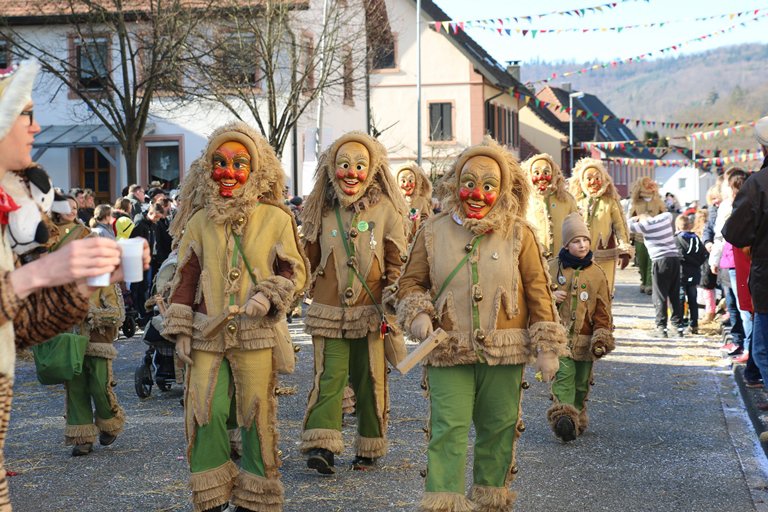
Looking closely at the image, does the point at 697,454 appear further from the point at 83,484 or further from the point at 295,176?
the point at 295,176

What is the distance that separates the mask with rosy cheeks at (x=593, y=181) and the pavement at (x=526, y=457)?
85.8 inches

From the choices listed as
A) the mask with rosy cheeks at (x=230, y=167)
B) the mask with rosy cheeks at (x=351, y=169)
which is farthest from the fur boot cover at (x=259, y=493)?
the mask with rosy cheeks at (x=351, y=169)

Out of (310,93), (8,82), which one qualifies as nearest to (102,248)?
(8,82)

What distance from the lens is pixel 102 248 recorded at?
139 inches

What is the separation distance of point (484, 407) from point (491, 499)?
0.48 metres

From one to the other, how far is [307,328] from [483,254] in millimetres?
2271

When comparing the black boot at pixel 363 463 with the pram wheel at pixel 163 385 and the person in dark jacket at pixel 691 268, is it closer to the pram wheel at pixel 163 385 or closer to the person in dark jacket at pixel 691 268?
the pram wheel at pixel 163 385

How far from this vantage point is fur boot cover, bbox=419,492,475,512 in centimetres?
606

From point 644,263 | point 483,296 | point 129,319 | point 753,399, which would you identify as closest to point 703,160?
point 644,263

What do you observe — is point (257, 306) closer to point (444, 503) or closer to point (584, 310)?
point (444, 503)

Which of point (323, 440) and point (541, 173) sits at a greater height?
point (541, 173)

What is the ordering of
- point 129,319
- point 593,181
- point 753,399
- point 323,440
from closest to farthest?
1. point 323,440
2. point 753,399
3. point 593,181
4. point 129,319

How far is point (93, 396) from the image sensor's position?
29.1 feet

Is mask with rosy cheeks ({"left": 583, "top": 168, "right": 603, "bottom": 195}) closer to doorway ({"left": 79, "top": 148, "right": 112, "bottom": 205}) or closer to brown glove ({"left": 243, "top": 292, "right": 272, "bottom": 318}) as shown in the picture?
brown glove ({"left": 243, "top": 292, "right": 272, "bottom": 318})
